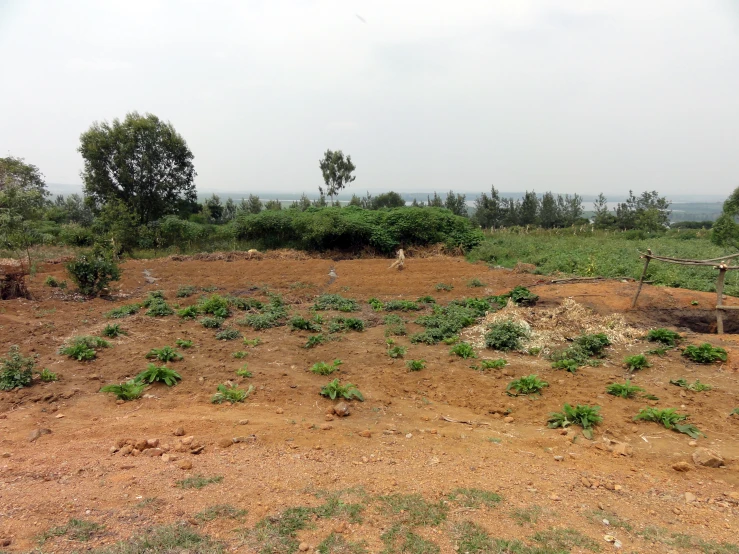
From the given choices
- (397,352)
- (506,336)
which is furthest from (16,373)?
(506,336)

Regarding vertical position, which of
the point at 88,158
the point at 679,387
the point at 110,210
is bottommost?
the point at 679,387

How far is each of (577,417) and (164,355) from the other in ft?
17.3

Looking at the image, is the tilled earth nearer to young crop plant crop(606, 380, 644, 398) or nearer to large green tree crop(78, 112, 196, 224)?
young crop plant crop(606, 380, 644, 398)

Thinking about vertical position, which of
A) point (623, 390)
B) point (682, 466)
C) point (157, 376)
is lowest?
point (682, 466)

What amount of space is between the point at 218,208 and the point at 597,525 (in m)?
29.9

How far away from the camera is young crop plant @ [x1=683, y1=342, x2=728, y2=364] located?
598 centimetres

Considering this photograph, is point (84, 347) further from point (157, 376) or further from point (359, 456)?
point (359, 456)

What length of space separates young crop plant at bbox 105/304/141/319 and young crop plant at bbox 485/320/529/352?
6.91 m

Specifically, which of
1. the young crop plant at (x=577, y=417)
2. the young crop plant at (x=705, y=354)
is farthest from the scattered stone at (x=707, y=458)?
the young crop plant at (x=705, y=354)

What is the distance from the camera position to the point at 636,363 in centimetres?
596

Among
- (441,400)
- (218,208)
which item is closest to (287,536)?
(441,400)

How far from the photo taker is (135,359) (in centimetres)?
618

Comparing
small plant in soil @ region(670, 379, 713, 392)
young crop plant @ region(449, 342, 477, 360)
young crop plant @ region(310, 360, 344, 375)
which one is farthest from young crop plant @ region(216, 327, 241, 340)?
small plant in soil @ region(670, 379, 713, 392)

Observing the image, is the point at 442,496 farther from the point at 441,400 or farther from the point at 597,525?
the point at 441,400
